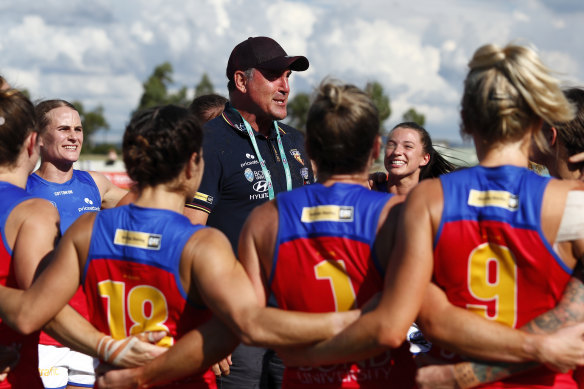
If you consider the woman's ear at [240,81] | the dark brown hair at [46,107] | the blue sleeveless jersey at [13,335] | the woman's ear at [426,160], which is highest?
the woman's ear at [240,81]

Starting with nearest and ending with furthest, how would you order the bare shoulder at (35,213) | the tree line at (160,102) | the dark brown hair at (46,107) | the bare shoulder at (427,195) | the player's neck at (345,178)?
the bare shoulder at (427,195)
the player's neck at (345,178)
the bare shoulder at (35,213)
the dark brown hair at (46,107)
the tree line at (160,102)

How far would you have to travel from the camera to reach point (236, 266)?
284 cm

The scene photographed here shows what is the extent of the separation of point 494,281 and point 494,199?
34 centimetres

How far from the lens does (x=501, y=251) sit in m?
2.70

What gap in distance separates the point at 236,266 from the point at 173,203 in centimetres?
44

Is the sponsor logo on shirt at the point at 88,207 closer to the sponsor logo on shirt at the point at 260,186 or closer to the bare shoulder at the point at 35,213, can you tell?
the sponsor logo on shirt at the point at 260,186

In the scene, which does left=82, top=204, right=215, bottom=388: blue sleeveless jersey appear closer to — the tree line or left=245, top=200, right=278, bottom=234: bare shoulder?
left=245, top=200, right=278, bottom=234: bare shoulder

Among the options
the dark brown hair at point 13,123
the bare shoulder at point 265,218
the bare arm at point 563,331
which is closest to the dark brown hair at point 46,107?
the dark brown hair at point 13,123

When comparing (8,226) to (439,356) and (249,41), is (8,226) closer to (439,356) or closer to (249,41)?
(439,356)

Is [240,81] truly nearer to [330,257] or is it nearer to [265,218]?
[265,218]

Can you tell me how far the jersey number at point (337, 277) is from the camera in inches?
113

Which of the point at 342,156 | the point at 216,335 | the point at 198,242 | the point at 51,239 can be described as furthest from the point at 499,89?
the point at 51,239

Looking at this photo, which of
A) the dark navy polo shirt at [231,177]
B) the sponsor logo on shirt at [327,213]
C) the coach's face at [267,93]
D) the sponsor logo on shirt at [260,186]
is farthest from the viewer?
the coach's face at [267,93]

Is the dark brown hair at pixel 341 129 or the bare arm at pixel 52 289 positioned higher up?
the dark brown hair at pixel 341 129
